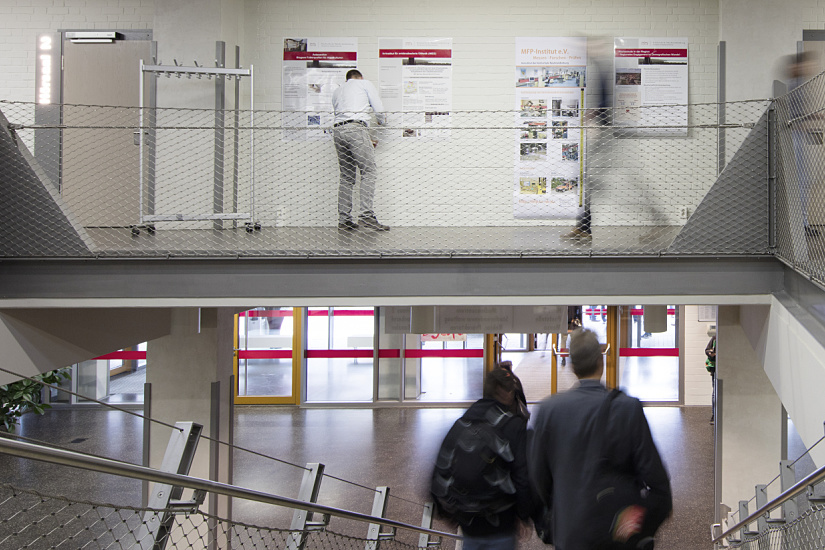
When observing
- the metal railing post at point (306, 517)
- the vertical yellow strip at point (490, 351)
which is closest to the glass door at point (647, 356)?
the vertical yellow strip at point (490, 351)

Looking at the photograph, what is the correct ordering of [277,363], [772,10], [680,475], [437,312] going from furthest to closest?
[277,363] < [680,475] < [772,10] < [437,312]

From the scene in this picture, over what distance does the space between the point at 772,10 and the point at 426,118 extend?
351 centimetres

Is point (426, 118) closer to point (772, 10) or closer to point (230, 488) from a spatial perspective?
point (772, 10)

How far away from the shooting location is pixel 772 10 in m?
6.72

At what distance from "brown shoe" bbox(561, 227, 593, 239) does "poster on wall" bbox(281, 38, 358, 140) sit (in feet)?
9.94

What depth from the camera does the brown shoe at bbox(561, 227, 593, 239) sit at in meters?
5.84

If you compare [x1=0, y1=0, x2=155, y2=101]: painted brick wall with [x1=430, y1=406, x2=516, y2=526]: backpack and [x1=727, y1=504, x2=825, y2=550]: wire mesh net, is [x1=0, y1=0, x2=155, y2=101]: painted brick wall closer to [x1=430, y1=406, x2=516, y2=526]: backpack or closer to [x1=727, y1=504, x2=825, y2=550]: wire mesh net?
[x1=430, y1=406, x2=516, y2=526]: backpack

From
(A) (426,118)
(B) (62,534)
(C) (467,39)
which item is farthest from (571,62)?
(B) (62,534)

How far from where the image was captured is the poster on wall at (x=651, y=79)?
748cm

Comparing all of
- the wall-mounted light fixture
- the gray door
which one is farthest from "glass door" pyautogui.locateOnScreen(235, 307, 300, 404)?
the wall-mounted light fixture

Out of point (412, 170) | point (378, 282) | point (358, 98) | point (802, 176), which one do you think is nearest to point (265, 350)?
point (412, 170)

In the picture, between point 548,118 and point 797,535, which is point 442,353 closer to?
point 548,118

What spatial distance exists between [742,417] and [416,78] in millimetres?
4773

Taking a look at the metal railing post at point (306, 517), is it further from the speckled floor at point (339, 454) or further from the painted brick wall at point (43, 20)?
the painted brick wall at point (43, 20)
